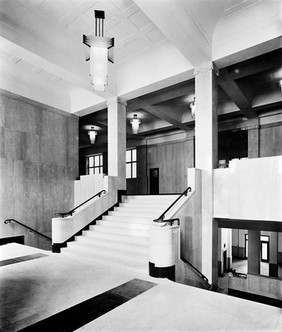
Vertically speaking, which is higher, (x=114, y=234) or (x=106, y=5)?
(x=106, y=5)

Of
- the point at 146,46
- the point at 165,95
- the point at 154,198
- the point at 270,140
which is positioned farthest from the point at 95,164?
the point at 146,46

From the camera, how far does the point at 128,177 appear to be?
1738cm

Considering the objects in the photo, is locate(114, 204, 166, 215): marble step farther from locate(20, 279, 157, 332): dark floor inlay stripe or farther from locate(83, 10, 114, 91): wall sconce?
locate(83, 10, 114, 91): wall sconce

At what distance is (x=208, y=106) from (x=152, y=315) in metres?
5.84

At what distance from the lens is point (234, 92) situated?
9.25 meters

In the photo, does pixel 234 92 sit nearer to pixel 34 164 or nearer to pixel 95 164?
pixel 34 164

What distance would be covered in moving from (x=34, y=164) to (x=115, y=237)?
4691mm

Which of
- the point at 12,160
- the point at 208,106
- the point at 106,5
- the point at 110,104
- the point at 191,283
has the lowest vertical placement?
the point at 191,283

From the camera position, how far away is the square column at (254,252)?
10859 millimetres

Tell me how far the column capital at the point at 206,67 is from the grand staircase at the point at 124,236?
156 inches

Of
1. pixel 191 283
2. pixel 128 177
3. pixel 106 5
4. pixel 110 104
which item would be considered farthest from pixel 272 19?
pixel 128 177

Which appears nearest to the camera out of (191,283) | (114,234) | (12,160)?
(191,283)

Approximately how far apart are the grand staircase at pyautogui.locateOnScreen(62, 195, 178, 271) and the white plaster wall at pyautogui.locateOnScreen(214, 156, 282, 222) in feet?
5.88

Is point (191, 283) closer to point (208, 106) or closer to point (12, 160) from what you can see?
point (208, 106)
